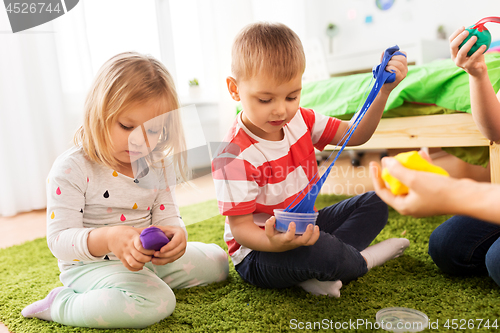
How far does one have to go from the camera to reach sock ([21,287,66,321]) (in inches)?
31.1

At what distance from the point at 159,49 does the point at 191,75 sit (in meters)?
0.30

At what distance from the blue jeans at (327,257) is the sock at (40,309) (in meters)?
0.39

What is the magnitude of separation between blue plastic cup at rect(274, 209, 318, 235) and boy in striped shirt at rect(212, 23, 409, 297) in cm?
2

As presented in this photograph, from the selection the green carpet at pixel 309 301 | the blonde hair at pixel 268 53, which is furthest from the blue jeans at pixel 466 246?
the blonde hair at pixel 268 53

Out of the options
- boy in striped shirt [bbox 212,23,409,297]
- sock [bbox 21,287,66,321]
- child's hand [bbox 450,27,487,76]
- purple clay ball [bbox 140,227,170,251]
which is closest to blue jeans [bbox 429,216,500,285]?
boy in striped shirt [bbox 212,23,409,297]

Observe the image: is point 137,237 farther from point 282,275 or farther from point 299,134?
point 299,134

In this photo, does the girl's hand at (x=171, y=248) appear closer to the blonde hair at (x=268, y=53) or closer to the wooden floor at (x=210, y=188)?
the wooden floor at (x=210, y=188)

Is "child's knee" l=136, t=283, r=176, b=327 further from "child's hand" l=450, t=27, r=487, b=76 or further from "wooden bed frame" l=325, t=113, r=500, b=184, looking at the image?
"wooden bed frame" l=325, t=113, r=500, b=184

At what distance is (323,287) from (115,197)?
0.48m

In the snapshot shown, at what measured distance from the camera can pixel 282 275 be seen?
808 mm

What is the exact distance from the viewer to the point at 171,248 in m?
0.73

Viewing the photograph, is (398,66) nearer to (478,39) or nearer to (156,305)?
(478,39)

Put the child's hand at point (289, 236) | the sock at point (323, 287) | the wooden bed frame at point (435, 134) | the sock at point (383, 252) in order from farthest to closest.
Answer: the wooden bed frame at point (435, 134)
the sock at point (383, 252)
the sock at point (323, 287)
the child's hand at point (289, 236)

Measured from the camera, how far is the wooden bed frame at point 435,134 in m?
1.18
